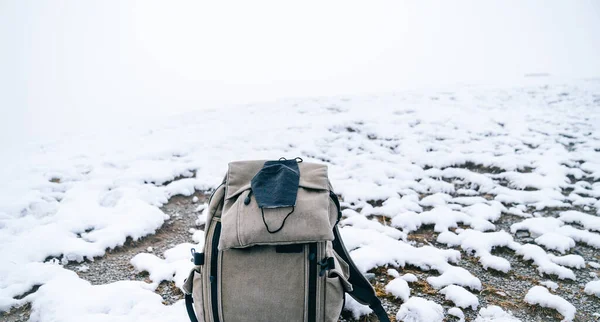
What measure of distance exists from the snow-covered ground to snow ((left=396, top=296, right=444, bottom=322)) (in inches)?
0.4

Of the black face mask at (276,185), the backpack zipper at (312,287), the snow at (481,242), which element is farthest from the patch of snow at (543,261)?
the black face mask at (276,185)

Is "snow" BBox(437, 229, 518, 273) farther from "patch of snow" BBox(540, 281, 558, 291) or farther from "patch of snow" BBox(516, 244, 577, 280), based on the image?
"patch of snow" BBox(540, 281, 558, 291)

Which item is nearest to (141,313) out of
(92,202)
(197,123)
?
(92,202)

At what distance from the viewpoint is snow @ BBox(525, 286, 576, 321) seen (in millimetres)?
2901

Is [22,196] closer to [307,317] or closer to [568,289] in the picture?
[307,317]

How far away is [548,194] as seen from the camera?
5.11 metres

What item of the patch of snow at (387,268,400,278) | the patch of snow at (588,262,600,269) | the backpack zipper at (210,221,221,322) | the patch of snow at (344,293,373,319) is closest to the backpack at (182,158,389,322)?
the backpack zipper at (210,221,221,322)

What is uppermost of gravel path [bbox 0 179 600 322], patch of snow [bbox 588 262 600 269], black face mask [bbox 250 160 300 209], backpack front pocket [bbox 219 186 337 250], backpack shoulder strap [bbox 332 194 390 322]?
black face mask [bbox 250 160 300 209]

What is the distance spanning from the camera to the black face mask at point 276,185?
2297 mm

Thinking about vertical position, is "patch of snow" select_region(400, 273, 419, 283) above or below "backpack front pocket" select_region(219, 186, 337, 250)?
below

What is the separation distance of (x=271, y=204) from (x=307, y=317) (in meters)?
0.84

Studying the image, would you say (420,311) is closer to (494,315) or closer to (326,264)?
(494,315)

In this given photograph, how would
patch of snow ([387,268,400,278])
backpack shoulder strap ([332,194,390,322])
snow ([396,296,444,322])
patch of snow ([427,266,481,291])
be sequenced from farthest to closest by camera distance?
patch of snow ([387,268,400,278]), patch of snow ([427,266,481,291]), snow ([396,296,444,322]), backpack shoulder strap ([332,194,390,322])

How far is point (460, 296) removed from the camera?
307cm
